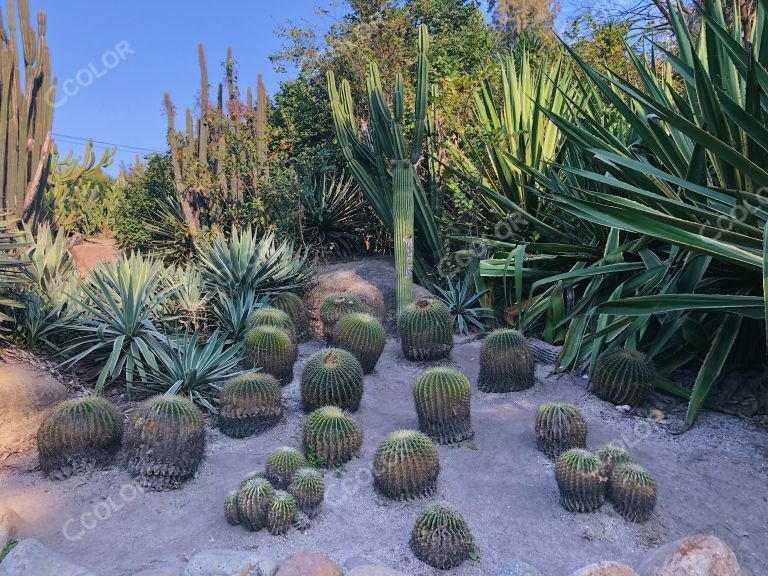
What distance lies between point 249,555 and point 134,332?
3.01 meters

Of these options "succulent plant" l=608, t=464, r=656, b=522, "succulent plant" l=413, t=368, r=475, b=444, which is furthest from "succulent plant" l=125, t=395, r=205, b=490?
"succulent plant" l=608, t=464, r=656, b=522

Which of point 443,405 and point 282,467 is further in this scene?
point 443,405

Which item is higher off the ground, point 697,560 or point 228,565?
point 697,560

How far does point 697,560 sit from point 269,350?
3838 mm

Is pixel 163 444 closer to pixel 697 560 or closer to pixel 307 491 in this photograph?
pixel 307 491

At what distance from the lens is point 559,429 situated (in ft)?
14.9

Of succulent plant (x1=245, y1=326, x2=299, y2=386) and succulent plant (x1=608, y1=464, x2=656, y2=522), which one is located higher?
succulent plant (x1=245, y1=326, x2=299, y2=386)

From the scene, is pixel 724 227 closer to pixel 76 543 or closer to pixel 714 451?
pixel 714 451

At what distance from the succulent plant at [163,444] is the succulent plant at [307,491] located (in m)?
0.95

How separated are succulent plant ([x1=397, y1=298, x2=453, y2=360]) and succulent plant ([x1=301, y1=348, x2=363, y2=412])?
1230 mm

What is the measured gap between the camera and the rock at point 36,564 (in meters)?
3.45

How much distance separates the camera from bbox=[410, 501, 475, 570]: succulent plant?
3.52 m

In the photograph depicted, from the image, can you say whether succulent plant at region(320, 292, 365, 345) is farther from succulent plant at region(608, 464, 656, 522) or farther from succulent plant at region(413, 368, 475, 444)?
succulent plant at region(608, 464, 656, 522)

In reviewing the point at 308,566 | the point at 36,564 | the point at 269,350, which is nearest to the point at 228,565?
the point at 308,566
